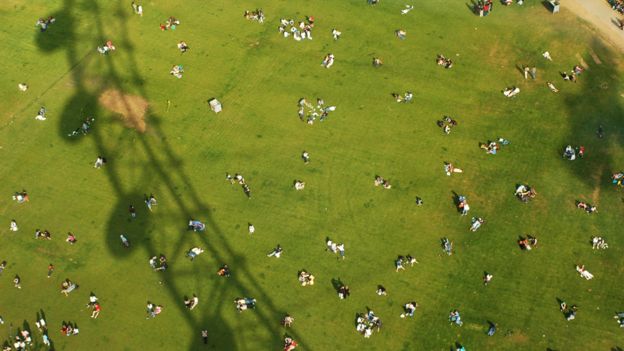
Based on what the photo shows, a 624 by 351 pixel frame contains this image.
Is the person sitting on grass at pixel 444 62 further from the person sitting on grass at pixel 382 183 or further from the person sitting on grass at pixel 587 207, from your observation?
the person sitting on grass at pixel 587 207

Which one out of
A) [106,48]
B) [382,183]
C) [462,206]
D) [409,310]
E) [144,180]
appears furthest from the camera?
[106,48]

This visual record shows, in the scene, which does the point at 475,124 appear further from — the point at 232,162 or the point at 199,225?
the point at 199,225

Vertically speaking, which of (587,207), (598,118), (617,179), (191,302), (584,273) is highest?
(598,118)

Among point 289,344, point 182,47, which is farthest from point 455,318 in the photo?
point 182,47

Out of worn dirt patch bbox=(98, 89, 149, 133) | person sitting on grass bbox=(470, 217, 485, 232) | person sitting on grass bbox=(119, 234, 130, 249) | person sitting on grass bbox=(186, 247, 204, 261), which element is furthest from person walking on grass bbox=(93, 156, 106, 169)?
person sitting on grass bbox=(470, 217, 485, 232)

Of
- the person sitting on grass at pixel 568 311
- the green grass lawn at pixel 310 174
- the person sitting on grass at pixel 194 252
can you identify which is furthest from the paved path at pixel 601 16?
the person sitting on grass at pixel 194 252

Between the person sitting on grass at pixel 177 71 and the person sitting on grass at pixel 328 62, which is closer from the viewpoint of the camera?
the person sitting on grass at pixel 177 71

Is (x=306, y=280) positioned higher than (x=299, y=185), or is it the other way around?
(x=299, y=185)

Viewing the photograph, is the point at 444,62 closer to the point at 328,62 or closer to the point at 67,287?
the point at 328,62
